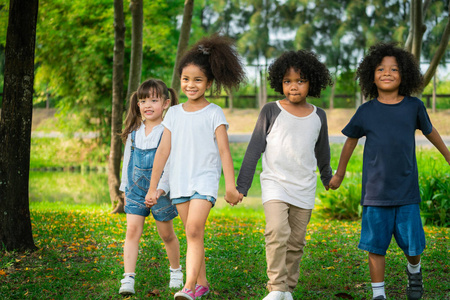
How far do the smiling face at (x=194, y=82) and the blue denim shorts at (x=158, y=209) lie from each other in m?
0.80

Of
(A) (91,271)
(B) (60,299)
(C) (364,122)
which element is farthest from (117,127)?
→ (C) (364,122)

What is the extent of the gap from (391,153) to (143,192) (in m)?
1.75

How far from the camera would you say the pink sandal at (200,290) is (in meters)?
3.82

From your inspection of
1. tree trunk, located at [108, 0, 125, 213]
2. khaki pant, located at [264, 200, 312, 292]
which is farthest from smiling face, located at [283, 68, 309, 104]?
tree trunk, located at [108, 0, 125, 213]

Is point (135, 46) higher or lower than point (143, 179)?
higher

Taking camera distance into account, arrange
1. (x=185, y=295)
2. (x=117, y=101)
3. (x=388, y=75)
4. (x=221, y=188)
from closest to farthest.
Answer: (x=185, y=295) < (x=388, y=75) < (x=117, y=101) < (x=221, y=188)

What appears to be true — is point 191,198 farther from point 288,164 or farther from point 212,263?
point 212,263

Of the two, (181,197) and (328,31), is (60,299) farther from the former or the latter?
(328,31)

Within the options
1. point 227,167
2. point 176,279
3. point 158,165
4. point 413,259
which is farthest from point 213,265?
point 413,259

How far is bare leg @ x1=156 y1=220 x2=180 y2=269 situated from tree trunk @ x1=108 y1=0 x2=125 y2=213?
4146mm

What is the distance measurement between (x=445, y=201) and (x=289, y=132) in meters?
4.34

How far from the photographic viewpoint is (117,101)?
816 centimetres

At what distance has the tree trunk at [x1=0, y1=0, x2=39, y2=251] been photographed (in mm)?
5113

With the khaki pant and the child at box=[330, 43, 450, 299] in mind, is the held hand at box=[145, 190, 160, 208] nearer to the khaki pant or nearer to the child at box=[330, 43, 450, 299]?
the khaki pant
